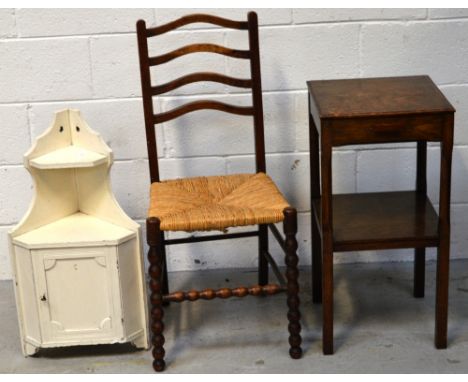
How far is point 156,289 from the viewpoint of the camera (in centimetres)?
261

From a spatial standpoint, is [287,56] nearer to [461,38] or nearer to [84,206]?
[461,38]

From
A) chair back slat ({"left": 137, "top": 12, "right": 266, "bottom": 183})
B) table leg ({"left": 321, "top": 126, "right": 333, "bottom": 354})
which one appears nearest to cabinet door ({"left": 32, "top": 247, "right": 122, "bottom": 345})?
chair back slat ({"left": 137, "top": 12, "right": 266, "bottom": 183})

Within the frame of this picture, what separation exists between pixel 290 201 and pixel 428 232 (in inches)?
29.5

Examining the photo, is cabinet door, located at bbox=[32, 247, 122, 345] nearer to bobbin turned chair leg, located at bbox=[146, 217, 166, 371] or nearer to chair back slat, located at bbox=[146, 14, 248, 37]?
bobbin turned chair leg, located at bbox=[146, 217, 166, 371]

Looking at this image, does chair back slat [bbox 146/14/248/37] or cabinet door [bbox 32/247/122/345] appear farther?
chair back slat [bbox 146/14/248/37]

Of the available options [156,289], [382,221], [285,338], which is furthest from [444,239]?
[156,289]

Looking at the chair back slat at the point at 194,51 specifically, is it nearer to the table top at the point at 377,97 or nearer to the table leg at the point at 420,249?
the table top at the point at 377,97

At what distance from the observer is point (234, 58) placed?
10.2 ft

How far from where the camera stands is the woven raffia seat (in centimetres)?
258

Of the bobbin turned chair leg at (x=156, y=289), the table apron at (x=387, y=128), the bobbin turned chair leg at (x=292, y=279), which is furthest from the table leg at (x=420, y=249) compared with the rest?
the bobbin turned chair leg at (x=156, y=289)

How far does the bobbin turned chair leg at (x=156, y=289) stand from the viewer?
256 centimetres

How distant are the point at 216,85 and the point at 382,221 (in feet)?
2.64

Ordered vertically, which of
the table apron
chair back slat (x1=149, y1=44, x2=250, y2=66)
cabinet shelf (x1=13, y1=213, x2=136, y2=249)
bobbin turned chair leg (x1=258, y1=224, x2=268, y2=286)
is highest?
chair back slat (x1=149, y1=44, x2=250, y2=66)

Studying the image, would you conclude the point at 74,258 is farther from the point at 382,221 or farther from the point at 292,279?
the point at 382,221
